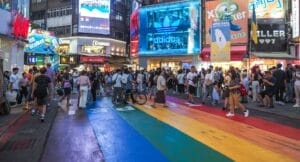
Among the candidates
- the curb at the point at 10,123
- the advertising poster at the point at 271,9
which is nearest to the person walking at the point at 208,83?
the curb at the point at 10,123

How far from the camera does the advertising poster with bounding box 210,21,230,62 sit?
869 inches

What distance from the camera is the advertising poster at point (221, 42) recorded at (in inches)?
869

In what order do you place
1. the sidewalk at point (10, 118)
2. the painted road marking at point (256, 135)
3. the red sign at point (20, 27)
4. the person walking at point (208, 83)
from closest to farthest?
1. the painted road marking at point (256, 135)
2. the sidewalk at point (10, 118)
3. the person walking at point (208, 83)
4. the red sign at point (20, 27)

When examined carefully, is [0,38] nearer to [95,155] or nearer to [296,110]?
[296,110]

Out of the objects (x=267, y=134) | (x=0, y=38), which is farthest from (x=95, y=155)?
(x=0, y=38)

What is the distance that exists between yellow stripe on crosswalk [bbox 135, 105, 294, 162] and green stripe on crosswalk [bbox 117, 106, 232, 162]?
0.80 ft

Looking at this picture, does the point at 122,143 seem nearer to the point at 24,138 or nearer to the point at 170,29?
the point at 24,138

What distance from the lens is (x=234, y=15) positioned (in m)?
44.6

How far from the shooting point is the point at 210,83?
23.5 meters

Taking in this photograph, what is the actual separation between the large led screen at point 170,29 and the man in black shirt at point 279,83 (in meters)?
26.6

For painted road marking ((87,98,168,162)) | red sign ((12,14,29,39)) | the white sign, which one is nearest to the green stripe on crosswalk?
painted road marking ((87,98,168,162))

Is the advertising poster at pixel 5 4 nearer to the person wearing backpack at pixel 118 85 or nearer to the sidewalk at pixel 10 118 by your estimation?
the person wearing backpack at pixel 118 85

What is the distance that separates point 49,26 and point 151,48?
1095 inches

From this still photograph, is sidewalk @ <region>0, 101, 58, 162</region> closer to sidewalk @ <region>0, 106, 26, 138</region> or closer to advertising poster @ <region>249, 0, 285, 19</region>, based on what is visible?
sidewalk @ <region>0, 106, 26, 138</region>
